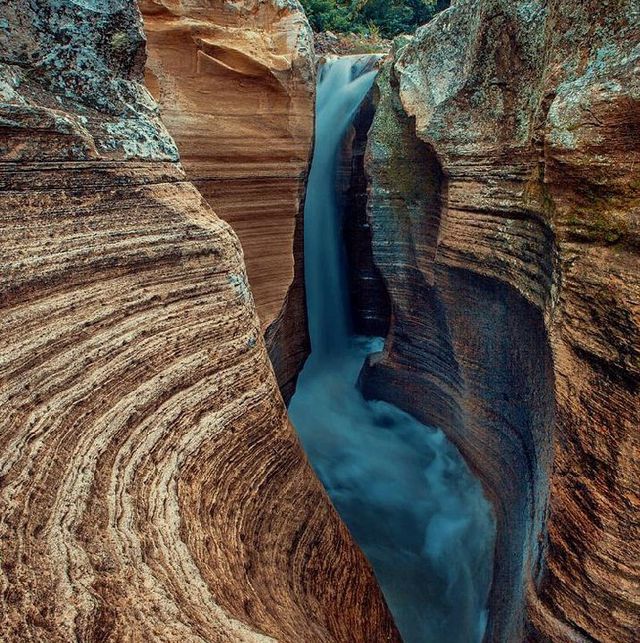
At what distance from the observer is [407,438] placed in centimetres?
629

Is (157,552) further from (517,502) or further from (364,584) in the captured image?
(517,502)

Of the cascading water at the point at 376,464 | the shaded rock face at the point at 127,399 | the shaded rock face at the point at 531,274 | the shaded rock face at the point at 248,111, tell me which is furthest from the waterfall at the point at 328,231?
the shaded rock face at the point at 127,399

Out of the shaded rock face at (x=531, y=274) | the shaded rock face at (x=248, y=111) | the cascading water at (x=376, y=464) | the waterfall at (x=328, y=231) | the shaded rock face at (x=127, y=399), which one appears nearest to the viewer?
the shaded rock face at (x=127, y=399)

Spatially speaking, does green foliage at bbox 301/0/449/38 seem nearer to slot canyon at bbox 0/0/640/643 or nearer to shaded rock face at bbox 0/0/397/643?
slot canyon at bbox 0/0/640/643

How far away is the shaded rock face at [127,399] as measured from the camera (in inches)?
68.4

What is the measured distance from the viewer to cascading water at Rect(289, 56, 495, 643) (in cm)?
457

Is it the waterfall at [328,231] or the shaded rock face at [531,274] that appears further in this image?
the waterfall at [328,231]

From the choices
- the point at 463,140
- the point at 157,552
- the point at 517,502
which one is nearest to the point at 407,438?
the point at 517,502

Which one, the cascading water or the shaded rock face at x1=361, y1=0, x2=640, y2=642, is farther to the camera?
the cascading water

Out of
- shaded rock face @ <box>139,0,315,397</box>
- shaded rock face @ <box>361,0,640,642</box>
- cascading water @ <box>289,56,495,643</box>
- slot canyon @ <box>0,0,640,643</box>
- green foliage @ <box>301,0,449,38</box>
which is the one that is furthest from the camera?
green foliage @ <box>301,0,449,38</box>

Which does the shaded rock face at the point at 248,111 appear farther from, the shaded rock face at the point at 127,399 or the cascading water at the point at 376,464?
the shaded rock face at the point at 127,399

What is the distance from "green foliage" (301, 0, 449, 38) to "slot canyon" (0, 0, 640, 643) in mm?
11061

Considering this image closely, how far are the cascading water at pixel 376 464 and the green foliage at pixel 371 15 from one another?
696 centimetres

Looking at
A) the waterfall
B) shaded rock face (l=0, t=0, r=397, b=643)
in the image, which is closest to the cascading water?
the waterfall
